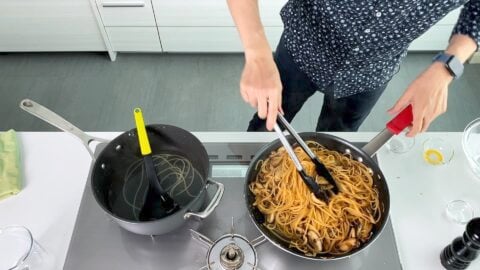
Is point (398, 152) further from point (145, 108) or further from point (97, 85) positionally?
point (97, 85)

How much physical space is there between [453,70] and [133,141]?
0.70 meters

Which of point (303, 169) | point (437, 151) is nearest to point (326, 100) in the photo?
point (437, 151)

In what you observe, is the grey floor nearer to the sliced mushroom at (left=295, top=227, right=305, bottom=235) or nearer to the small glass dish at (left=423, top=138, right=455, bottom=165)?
the small glass dish at (left=423, top=138, right=455, bottom=165)

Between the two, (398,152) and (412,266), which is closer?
(412,266)

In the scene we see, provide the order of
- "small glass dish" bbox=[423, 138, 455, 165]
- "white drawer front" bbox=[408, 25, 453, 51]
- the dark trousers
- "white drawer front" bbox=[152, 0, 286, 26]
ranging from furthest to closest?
1. "white drawer front" bbox=[408, 25, 453, 51]
2. "white drawer front" bbox=[152, 0, 286, 26]
3. the dark trousers
4. "small glass dish" bbox=[423, 138, 455, 165]

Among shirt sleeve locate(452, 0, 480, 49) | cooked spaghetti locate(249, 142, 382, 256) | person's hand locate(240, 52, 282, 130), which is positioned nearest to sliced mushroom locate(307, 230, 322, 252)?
cooked spaghetti locate(249, 142, 382, 256)

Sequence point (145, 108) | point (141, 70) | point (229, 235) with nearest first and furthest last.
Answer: point (229, 235), point (145, 108), point (141, 70)

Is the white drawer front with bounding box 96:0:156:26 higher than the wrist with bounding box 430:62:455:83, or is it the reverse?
the wrist with bounding box 430:62:455:83

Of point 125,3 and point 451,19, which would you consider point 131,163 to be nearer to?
point 125,3

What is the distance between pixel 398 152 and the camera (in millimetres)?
938

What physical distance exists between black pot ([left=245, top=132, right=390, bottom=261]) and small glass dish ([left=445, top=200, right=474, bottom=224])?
175mm


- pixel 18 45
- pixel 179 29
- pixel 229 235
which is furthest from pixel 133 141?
pixel 18 45

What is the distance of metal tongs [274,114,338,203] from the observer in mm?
752

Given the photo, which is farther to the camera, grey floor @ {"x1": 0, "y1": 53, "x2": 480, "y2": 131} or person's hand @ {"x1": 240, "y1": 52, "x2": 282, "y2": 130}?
grey floor @ {"x1": 0, "y1": 53, "x2": 480, "y2": 131}
